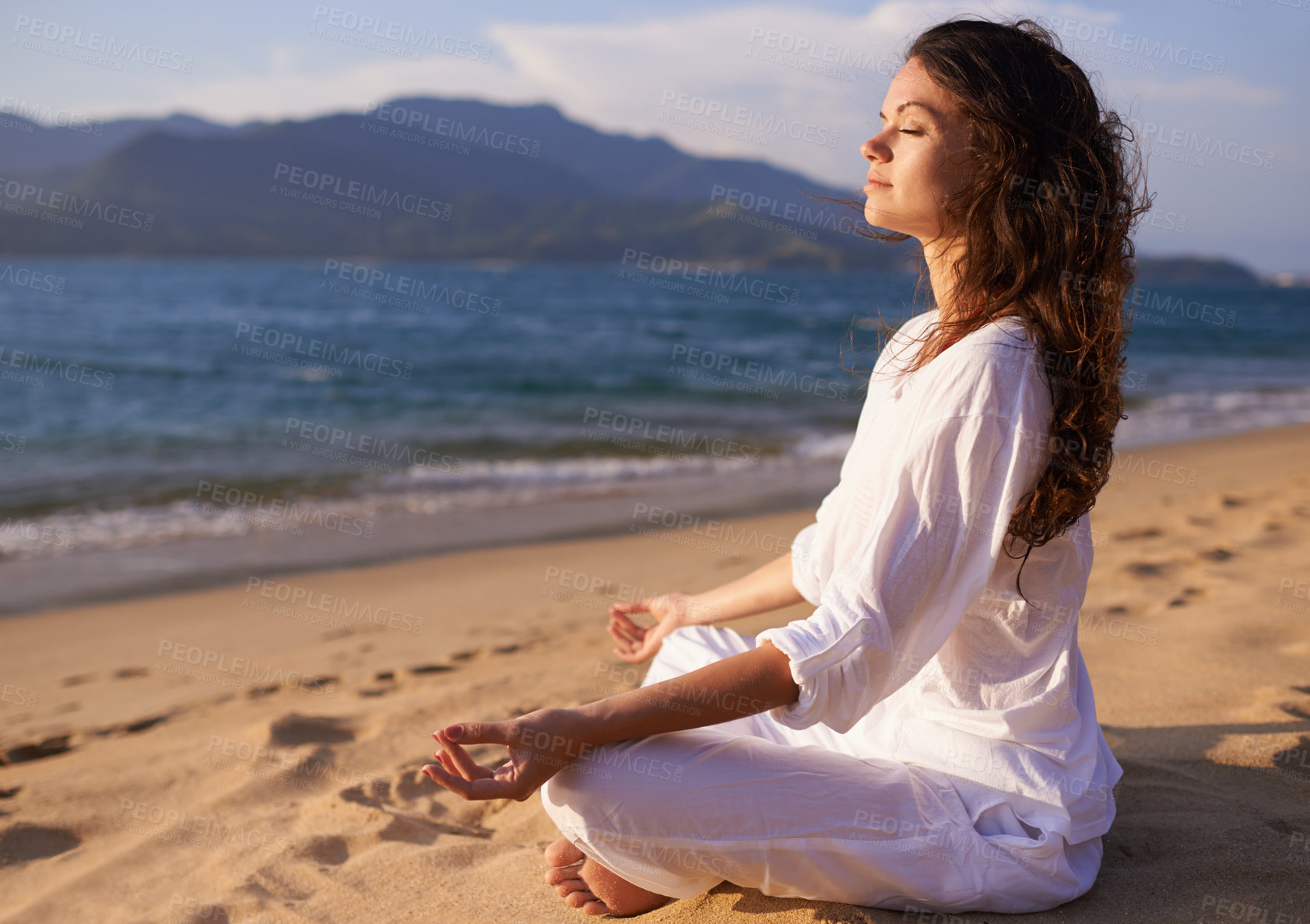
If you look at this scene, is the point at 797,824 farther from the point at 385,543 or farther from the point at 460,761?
the point at 385,543

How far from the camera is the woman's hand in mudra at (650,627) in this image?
7.22 feet

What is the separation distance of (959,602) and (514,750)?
74 centimetres

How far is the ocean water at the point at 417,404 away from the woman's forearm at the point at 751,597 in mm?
580

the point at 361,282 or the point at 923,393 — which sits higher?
the point at 361,282

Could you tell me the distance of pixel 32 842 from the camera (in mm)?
2314

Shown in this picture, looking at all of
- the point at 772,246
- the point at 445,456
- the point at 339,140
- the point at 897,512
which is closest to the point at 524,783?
the point at 897,512

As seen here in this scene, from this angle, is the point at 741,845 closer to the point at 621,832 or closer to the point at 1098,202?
the point at 621,832

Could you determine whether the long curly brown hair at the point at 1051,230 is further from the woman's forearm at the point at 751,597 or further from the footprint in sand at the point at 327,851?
the footprint in sand at the point at 327,851

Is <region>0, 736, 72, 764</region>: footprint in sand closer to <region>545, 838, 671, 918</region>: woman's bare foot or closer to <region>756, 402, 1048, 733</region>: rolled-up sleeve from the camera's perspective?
<region>545, 838, 671, 918</region>: woman's bare foot

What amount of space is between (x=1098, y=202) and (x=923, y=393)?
1.44 feet

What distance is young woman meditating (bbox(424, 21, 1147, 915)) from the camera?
133 centimetres

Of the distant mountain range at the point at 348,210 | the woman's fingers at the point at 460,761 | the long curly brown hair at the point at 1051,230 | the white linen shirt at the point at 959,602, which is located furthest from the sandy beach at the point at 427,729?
the distant mountain range at the point at 348,210

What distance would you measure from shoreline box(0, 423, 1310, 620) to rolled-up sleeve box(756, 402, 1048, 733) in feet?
14.7

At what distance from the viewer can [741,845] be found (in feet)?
4.91
